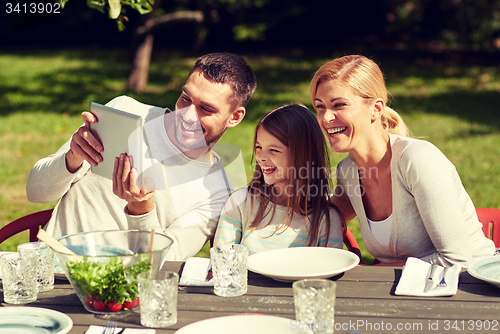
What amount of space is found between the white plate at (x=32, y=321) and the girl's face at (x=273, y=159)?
4.19 ft

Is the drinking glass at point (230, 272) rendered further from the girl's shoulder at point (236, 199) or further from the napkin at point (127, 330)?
the girl's shoulder at point (236, 199)

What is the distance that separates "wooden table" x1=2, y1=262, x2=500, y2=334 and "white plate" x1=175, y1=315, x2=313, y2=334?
74 mm

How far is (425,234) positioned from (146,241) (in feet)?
A: 4.54

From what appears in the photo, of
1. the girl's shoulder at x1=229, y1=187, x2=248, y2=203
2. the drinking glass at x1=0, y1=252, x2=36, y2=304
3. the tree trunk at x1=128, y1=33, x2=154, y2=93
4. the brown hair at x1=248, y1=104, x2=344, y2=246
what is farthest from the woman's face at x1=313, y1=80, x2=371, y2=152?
the tree trunk at x1=128, y1=33, x2=154, y2=93

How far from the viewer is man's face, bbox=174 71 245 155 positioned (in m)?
2.78

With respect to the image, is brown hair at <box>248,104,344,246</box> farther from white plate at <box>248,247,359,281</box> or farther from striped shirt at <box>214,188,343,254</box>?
white plate at <box>248,247,359,281</box>

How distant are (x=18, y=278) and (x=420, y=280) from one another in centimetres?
142

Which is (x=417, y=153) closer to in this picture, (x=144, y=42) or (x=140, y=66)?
(x=144, y=42)

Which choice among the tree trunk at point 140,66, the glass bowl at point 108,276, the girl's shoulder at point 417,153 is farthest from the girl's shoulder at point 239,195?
the tree trunk at point 140,66

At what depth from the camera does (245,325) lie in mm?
1599

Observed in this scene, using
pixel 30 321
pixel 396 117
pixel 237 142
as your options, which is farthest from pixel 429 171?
pixel 237 142

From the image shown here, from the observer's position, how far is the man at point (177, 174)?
261 centimetres

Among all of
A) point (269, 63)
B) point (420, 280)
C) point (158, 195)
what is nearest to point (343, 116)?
point (420, 280)

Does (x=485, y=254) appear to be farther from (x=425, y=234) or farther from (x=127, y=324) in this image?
(x=127, y=324)
